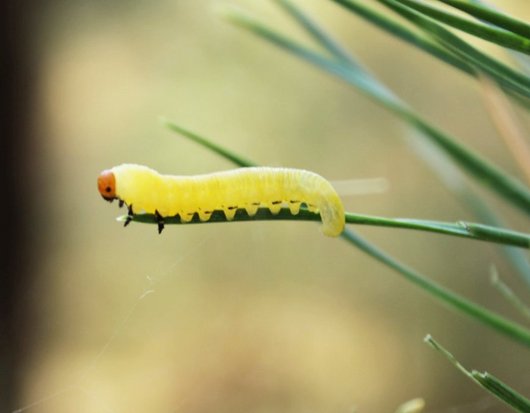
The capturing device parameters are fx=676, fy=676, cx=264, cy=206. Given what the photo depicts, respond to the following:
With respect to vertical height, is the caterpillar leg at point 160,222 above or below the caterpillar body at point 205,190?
below

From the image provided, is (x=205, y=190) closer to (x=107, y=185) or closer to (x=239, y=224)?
(x=107, y=185)

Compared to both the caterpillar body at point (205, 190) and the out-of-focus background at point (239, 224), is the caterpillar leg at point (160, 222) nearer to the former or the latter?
the caterpillar body at point (205, 190)

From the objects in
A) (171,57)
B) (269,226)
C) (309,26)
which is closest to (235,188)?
(309,26)

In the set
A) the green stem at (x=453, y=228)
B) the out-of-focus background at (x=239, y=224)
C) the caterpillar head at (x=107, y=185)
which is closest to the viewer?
the green stem at (x=453, y=228)

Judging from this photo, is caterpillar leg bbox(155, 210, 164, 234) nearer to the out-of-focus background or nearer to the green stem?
the green stem

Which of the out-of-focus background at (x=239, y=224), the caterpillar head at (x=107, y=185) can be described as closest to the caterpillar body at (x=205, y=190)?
the caterpillar head at (x=107, y=185)

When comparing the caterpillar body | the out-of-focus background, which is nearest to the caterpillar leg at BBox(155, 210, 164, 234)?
the caterpillar body
